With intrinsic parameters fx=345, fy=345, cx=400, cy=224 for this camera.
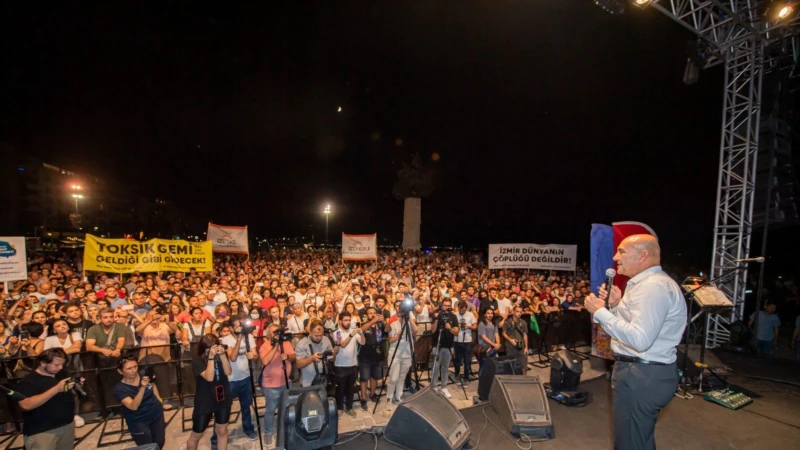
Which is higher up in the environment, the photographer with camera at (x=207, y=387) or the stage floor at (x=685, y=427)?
the photographer with camera at (x=207, y=387)

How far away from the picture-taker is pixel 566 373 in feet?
19.8

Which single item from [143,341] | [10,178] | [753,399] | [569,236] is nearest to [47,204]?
[10,178]

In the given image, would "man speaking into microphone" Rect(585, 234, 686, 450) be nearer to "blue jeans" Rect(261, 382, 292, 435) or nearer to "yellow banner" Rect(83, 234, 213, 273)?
"blue jeans" Rect(261, 382, 292, 435)

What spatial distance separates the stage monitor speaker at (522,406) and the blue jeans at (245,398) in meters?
3.89

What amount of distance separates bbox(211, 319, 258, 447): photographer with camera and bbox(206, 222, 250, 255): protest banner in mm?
9093

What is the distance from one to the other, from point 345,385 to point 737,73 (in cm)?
1207

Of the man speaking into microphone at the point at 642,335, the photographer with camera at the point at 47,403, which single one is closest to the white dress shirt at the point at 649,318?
the man speaking into microphone at the point at 642,335

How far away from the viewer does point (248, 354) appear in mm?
4879

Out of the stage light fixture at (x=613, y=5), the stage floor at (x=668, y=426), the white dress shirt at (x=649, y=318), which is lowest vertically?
the stage floor at (x=668, y=426)

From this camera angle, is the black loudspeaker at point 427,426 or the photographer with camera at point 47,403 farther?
the black loudspeaker at point 427,426

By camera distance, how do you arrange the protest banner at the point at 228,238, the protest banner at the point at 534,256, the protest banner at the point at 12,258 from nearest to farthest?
the protest banner at the point at 12,258 < the protest banner at the point at 534,256 < the protest banner at the point at 228,238

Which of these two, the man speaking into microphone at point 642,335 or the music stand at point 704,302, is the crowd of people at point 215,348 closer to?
the music stand at point 704,302

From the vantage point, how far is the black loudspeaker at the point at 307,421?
13.8ft

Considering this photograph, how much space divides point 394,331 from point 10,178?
216ft
